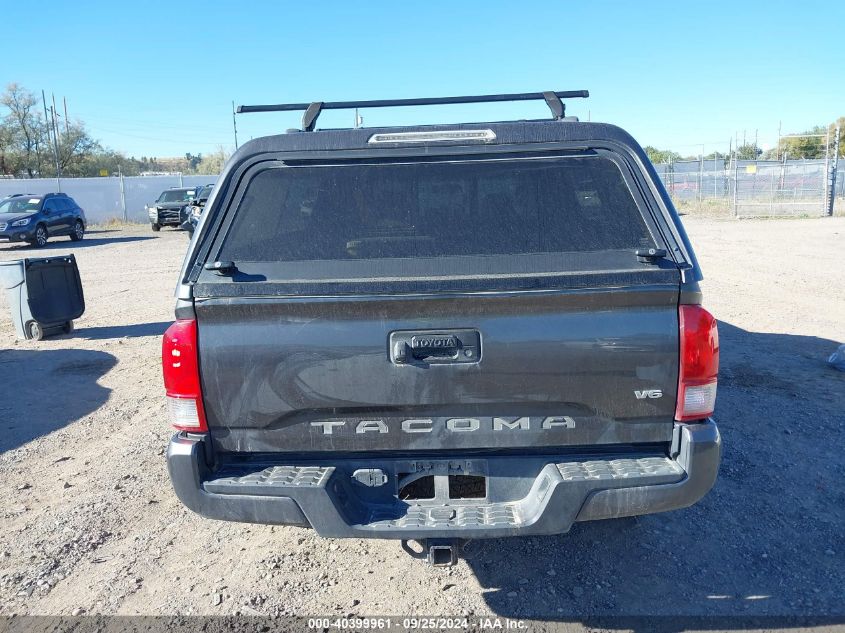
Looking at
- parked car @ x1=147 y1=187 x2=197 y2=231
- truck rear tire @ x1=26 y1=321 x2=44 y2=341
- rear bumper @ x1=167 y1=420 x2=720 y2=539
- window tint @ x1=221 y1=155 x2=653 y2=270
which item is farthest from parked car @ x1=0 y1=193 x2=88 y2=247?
rear bumper @ x1=167 y1=420 x2=720 y2=539

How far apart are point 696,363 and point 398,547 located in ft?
6.45

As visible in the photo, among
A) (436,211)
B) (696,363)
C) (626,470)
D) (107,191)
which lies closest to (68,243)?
(107,191)

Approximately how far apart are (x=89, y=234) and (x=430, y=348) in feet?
100

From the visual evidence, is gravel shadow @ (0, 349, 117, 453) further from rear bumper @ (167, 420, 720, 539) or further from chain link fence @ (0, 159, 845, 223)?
chain link fence @ (0, 159, 845, 223)

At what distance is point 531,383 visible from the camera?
2797 mm

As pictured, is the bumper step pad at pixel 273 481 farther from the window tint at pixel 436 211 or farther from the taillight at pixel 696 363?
the taillight at pixel 696 363

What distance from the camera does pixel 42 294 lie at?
9.16 m

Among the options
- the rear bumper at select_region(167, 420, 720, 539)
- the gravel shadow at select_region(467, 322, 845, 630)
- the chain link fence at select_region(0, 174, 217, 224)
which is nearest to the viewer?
the rear bumper at select_region(167, 420, 720, 539)

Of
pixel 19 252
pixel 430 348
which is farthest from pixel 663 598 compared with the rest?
pixel 19 252

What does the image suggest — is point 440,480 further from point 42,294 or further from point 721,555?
point 42,294

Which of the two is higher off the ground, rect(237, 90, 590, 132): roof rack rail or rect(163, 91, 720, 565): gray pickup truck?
rect(237, 90, 590, 132): roof rack rail

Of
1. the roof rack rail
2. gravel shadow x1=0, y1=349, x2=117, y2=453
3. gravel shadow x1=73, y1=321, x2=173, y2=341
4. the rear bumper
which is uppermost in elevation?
the roof rack rail

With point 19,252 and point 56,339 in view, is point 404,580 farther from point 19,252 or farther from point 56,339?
point 19,252

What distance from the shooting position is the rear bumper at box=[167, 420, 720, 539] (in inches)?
108
